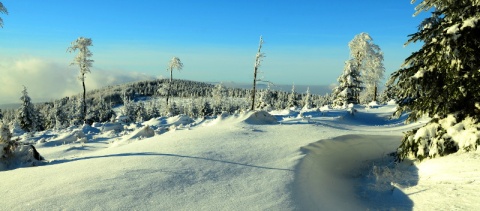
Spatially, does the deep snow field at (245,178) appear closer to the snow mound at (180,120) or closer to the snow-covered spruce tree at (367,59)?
the snow mound at (180,120)

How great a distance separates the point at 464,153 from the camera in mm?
7746

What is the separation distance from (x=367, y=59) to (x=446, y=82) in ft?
113

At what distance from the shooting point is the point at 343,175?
9523 millimetres

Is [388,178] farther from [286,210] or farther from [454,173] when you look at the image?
[286,210]

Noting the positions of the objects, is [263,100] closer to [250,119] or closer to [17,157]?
[250,119]

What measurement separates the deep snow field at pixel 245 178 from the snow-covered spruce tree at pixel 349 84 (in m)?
27.8

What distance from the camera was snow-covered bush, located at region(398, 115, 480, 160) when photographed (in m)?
7.51

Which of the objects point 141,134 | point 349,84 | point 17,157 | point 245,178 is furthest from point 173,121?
point 349,84

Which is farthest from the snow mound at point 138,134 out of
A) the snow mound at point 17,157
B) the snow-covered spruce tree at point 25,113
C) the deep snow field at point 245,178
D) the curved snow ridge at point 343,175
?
the snow-covered spruce tree at point 25,113

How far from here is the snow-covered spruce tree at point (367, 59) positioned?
130 ft

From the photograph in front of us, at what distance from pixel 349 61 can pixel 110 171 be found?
35811mm

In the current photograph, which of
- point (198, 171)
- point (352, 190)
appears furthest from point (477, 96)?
point (198, 171)

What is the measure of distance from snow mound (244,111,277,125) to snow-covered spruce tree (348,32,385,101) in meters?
28.1

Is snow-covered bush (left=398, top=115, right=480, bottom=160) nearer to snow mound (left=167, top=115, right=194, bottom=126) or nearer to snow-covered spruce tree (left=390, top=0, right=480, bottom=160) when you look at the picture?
snow-covered spruce tree (left=390, top=0, right=480, bottom=160)
